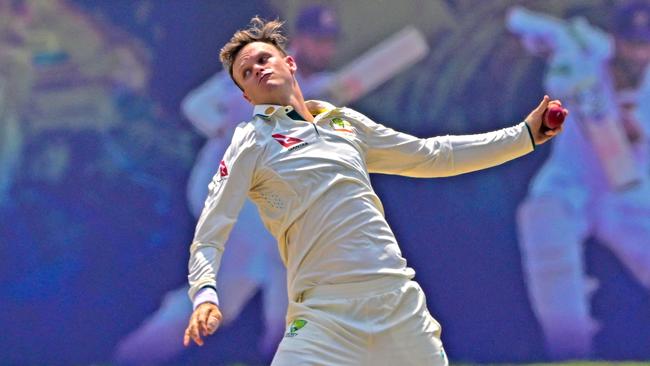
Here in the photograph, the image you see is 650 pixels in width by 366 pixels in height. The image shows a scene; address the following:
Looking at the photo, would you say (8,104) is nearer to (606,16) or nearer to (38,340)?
(38,340)

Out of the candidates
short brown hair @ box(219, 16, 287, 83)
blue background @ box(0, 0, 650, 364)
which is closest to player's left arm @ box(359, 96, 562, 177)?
short brown hair @ box(219, 16, 287, 83)

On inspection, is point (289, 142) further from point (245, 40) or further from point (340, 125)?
point (245, 40)

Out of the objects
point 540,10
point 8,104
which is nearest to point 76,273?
point 8,104

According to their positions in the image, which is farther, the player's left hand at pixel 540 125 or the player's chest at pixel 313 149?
the player's left hand at pixel 540 125

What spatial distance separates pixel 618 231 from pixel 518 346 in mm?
1061

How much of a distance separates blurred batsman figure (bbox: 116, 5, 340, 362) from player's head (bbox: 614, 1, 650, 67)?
202 cm

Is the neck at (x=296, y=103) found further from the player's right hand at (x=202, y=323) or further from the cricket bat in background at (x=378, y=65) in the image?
the cricket bat in background at (x=378, y=65)

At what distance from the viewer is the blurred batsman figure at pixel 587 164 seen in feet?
27.1

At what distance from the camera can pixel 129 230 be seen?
319 inches

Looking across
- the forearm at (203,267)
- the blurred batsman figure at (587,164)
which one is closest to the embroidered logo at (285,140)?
the forearm at (203,267)

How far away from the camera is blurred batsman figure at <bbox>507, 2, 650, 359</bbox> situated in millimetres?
8258

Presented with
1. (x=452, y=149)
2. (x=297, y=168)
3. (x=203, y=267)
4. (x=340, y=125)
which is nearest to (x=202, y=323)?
(x=203, y=267)

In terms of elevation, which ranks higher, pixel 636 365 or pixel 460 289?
pixel 460 289

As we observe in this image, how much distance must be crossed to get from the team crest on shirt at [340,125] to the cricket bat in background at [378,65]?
394 centimetres
